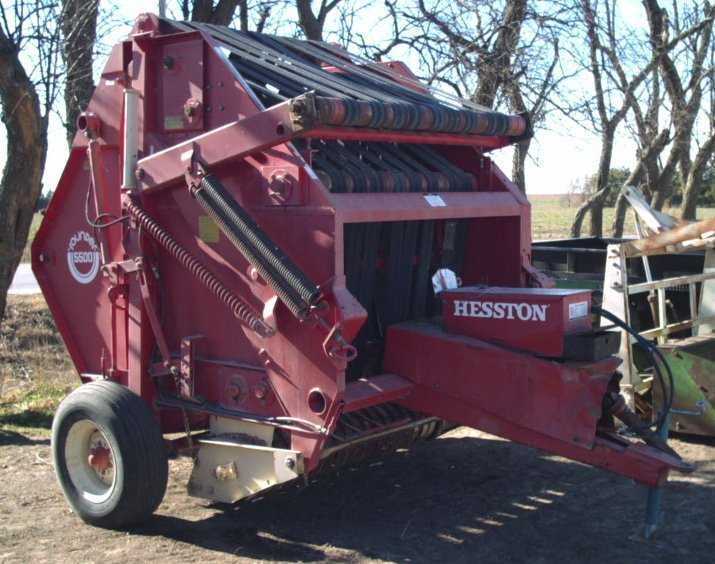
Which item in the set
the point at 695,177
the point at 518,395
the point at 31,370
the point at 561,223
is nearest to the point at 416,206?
the point at 518,395

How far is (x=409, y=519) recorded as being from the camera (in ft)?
17.6

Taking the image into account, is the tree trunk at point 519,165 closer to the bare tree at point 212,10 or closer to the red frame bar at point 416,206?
the bare tree at point 212,10

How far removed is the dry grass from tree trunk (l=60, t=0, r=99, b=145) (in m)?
2.22

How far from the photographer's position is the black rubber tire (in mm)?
5098

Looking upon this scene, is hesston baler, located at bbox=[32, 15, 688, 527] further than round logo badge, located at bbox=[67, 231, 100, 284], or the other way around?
round logo badge, located at bbox=[67, 231, 100, 284]

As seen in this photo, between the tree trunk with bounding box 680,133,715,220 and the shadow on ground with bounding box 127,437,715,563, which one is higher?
the tree trunk with bounding box 680,133,715,220

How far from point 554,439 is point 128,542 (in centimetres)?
218

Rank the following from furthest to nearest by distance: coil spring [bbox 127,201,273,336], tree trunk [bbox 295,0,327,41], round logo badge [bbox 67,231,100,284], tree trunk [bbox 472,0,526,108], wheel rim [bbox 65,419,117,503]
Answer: tree trunk [bbox 295,0,327,41]
tree trunk [bbox 472,0,526,108]
round logo badge [bbox 67,231,100,284]
wheel rim [bbox 65,419,117,503]
coil spring [bbox 127,201,273,336]

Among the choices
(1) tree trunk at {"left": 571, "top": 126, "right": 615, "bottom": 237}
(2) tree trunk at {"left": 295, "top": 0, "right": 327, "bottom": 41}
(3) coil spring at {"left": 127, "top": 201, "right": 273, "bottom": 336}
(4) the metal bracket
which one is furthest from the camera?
(1) tree trunk at {"left": 571, "top": 126, "right": 615, "bottom": 237}

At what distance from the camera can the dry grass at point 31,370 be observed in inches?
315

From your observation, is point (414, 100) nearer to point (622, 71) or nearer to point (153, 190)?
point (153, 190)

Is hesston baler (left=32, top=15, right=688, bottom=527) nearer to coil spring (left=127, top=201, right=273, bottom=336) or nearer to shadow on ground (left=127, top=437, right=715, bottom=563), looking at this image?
coil spring (left=127, top=201, right=273, bottom=336)

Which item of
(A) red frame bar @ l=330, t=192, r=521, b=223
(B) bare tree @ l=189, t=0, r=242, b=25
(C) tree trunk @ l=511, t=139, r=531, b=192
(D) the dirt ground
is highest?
(B) bare tree @ l=189, t=0, r=242, b=25

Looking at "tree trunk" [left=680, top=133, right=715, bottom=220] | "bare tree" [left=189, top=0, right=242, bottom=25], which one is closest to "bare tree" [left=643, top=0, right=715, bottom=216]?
"tree trunk" [left=680, top=133, right=715, bottom=220]
